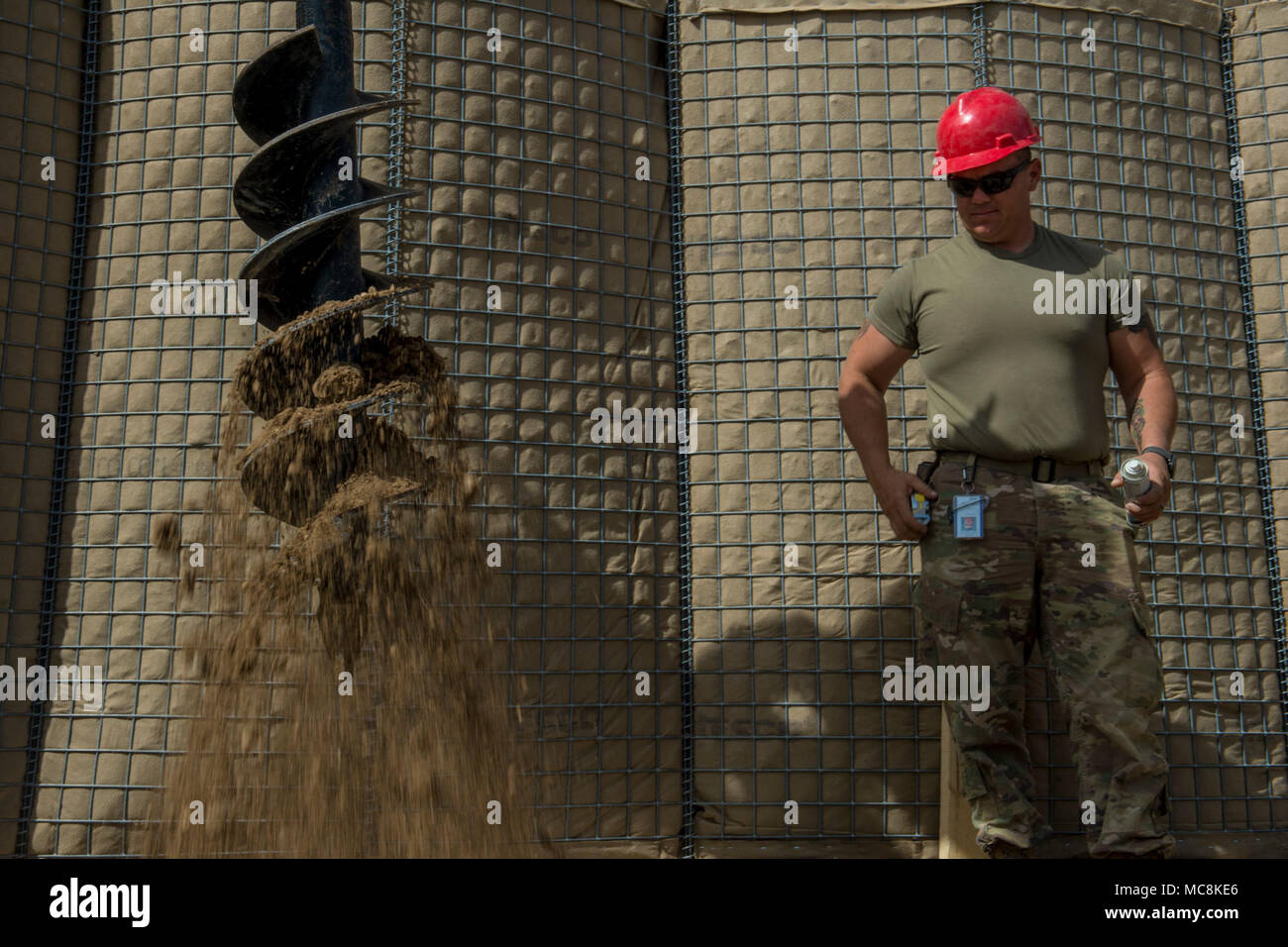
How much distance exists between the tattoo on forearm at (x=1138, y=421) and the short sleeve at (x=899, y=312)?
58cm

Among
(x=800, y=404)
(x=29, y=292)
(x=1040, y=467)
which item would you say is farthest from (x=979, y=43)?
(x=29, y=292)

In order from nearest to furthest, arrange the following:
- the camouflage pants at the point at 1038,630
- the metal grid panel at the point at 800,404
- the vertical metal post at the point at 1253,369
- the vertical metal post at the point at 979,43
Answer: the camouflage pants at the point at 1038,630 → the metal grid panel at the point at 800,404 → the vertical metal post at the point at 1253,369 → the vertical metal post at the point at 979,43

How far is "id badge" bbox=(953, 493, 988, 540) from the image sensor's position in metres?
2.90

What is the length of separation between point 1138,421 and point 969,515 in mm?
528

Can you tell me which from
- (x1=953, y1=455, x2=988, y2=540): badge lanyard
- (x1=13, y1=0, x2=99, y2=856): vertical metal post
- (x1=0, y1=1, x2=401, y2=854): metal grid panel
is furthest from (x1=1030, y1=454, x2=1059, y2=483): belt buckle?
(x1=13, y1=0, x2=99, y2=856): vertical metal post

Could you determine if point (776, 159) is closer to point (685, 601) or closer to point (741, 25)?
point (741, 25)

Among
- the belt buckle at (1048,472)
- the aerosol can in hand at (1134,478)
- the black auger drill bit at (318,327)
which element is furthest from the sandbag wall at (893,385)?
the black auger drill bit at (318,327)

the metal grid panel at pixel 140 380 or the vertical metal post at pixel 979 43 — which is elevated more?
the vertical metal post at pixel 979 43

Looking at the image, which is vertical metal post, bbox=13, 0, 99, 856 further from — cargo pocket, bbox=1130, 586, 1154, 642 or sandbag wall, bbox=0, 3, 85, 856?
cargo pocket, bbox=1130, 586, 1154, 642

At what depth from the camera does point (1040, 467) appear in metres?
2.93

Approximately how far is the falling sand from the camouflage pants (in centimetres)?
132

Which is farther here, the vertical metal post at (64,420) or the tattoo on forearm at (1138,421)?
the vertical metal post at (64,420)

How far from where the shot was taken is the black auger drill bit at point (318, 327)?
2.88 metres

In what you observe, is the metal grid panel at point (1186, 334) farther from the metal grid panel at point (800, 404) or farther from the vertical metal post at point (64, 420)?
the vertical metal post at point (64, 420)
